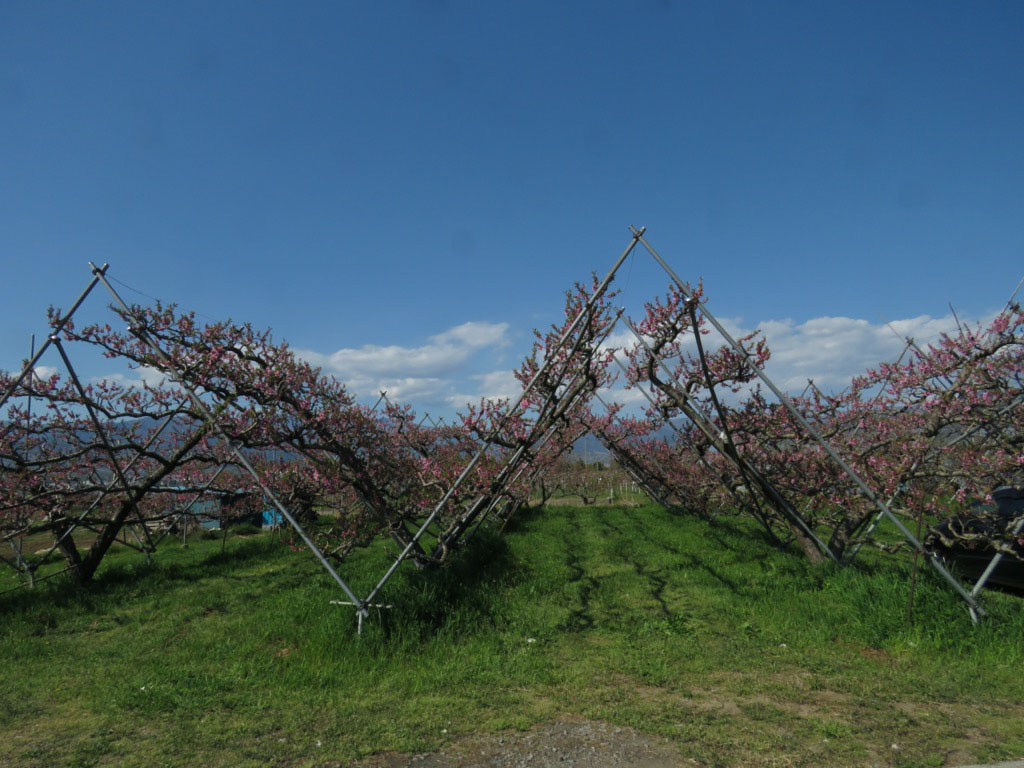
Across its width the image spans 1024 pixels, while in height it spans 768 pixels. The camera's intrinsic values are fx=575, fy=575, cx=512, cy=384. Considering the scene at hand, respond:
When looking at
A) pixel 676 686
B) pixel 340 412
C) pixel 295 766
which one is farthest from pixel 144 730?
pixel 676 686

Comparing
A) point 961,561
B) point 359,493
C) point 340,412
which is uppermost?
point 340,412

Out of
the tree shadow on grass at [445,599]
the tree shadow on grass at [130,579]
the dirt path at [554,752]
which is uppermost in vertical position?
the tree shadow on grass at [130,579]

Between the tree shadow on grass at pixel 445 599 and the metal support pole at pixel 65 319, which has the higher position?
the metal support pole at pixel 65 319

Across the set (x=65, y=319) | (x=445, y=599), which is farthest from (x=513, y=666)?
(x=65, y=319)

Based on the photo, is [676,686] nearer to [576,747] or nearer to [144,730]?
[576,747]

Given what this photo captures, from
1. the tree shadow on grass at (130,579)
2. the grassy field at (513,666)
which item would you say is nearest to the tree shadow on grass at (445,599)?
the grassy field at (513,666)

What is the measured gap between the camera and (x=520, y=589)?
26.8ft

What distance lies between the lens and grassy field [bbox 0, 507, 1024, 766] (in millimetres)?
4203

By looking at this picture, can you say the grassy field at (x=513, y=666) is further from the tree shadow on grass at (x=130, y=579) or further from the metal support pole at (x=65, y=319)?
the metal support pole at (x=65, y=319)

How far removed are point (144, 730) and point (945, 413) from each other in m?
9.29

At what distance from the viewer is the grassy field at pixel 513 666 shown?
13.8ft

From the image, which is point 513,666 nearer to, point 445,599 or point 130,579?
point 445,599

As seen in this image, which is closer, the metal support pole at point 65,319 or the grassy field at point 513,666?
the grassy field at point 513,666

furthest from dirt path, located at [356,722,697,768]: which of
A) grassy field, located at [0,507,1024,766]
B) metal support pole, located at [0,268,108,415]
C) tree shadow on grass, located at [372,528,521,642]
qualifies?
metal support pole, located at [0,268,108,415]
